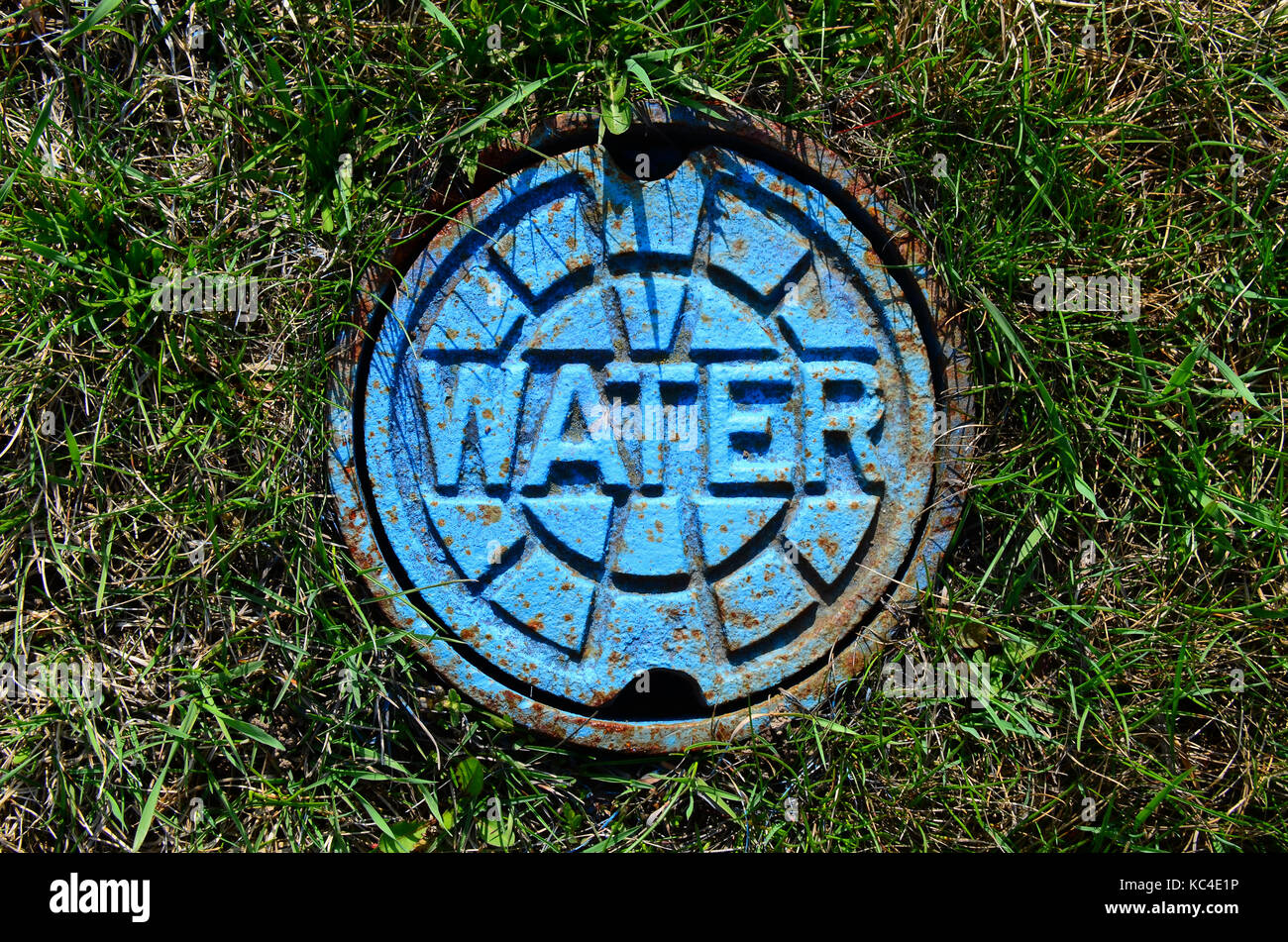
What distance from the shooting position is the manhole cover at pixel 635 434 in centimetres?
179

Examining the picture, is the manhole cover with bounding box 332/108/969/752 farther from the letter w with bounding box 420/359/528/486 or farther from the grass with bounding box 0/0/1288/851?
the grass with bounding box 0/0/1288/851

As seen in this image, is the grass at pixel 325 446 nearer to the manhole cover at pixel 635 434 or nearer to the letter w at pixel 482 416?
the manhole cover at pixel 635 434

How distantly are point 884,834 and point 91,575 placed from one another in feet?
5.49

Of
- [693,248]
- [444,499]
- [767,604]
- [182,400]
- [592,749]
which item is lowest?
[592,749]

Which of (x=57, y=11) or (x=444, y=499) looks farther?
(x=57, y=11)

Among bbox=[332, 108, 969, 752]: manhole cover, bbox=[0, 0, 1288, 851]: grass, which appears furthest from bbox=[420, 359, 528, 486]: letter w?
bbox=[0, 0, 1288, 851]: grass

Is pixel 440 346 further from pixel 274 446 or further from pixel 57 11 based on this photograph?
pixel 57 11

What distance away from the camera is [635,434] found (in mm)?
1788

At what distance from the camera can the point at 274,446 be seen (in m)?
1.87

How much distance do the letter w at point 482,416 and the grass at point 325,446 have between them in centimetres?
27

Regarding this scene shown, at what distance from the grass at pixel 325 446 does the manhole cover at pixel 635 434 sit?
12 cm

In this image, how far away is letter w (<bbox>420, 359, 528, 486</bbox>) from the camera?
1783 mm

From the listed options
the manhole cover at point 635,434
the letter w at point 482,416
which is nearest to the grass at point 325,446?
the manhole cover at point 635,434

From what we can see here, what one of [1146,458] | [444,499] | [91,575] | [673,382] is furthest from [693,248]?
[91,575]
